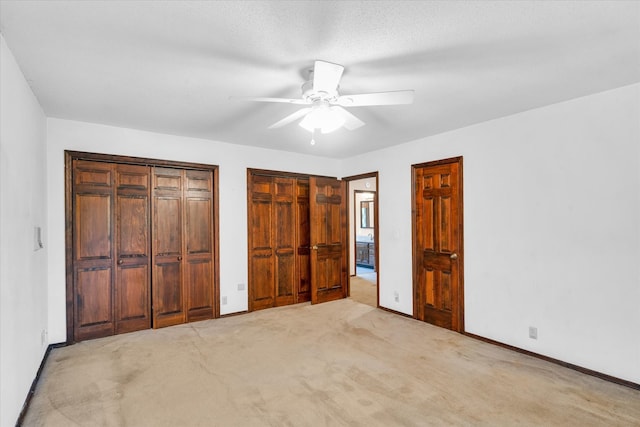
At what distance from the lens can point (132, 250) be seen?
12.7ft

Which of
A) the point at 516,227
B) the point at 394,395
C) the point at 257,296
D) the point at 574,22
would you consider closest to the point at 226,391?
the point at 394,395

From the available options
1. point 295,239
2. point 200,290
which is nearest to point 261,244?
point 295,239

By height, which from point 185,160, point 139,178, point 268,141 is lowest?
point 139,178

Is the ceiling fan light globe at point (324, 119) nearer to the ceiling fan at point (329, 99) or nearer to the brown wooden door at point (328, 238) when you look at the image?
the ceiling fan at point (329, 99)

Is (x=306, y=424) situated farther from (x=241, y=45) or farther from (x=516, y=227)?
(x=516, y=227)

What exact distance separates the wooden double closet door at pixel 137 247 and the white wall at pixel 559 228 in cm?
335

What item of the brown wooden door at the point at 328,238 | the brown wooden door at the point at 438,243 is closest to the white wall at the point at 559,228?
the brown wooden door at the point at 438,243

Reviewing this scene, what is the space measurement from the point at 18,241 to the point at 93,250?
156cm

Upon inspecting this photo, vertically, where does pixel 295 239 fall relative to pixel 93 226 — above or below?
below

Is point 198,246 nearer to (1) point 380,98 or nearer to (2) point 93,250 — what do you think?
(2) point 93,250

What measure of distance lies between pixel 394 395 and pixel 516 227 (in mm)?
2148

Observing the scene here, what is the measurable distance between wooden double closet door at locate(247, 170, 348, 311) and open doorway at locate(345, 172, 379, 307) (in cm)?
56

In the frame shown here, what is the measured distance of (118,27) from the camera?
5.94ft

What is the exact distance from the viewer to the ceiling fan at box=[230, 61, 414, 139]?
2049 millimetres
